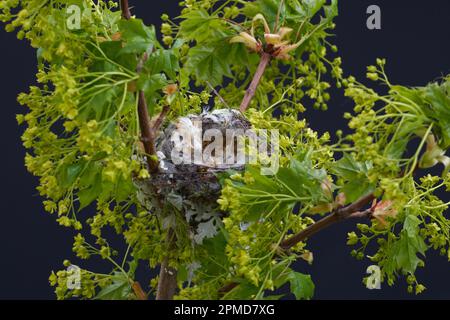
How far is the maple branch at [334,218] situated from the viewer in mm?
2348

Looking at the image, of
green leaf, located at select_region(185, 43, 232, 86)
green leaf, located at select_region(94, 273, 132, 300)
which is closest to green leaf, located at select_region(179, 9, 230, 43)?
green leaf, located at select_region(185, 43, 232, 86)

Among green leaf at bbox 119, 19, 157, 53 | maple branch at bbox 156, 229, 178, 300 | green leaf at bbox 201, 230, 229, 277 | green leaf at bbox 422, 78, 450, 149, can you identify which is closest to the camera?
green leaf at bbox 422, 78, 450, 149

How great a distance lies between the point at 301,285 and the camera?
95.7 inches

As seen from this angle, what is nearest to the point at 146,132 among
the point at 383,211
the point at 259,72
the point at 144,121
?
the point at 144,121

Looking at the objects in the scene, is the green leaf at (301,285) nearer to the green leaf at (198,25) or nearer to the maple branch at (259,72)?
the maple branch at (259,72)

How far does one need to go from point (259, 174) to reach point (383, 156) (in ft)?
1.09

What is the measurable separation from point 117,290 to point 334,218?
65cm

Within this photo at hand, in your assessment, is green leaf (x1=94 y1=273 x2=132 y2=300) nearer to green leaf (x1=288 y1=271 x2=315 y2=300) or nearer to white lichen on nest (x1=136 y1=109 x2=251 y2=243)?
white lichen on nest (x1=136 y1=109 x2=251 y2=243)

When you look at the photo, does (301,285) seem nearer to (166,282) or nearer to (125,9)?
(166,282)

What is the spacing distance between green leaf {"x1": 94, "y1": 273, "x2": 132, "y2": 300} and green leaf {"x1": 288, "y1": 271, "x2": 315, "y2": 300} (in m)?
0.50

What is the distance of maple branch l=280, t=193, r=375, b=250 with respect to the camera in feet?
7.70

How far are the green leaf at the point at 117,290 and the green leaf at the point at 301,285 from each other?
505mm
